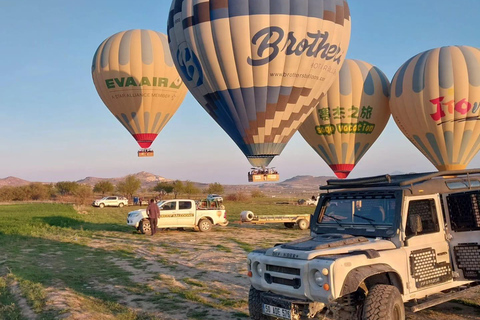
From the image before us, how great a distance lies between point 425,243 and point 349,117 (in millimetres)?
26653

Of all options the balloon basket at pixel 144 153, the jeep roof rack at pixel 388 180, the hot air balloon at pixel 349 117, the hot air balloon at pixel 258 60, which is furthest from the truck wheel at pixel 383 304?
the balloon basket at pixel 144 153

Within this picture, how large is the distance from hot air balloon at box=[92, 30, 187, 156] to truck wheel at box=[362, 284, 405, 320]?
1283 inches

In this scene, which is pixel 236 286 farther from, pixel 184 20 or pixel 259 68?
pixel 184 20

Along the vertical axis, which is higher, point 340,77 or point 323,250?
point 340,77

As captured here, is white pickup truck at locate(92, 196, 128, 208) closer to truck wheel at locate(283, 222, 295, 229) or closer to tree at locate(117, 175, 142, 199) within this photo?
truck wheel at locate(283, 222, 295, 229)

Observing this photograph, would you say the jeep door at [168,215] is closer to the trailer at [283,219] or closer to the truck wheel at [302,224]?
the trailer at [283,219]

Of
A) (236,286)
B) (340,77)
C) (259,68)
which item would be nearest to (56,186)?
(340,77)

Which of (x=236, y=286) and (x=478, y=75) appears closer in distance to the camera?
(x=236, y=286)

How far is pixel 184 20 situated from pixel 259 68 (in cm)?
485

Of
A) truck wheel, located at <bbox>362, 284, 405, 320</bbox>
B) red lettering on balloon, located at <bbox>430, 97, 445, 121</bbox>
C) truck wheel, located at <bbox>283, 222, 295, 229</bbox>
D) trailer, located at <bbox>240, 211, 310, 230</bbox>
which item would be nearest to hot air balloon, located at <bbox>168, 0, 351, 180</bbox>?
trailer, located at <bbox>240, 211, 310, 230</bbox>

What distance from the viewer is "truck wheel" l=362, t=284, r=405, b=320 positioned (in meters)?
6.24

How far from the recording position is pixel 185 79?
949 inches

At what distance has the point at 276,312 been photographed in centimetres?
669

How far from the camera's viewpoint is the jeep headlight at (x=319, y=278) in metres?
6.11
